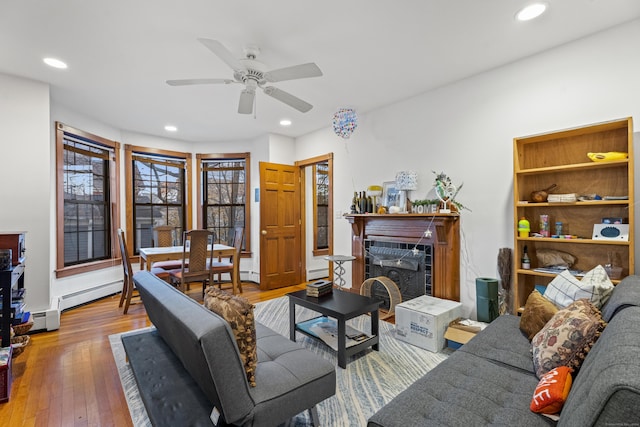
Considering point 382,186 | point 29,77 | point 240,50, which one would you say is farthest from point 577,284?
point 29,77

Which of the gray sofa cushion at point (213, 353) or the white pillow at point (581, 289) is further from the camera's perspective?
the white pillow at point (581, 289)

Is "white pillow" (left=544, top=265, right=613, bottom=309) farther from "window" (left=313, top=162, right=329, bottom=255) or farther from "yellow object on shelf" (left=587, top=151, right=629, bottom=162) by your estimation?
"window" (left=313, top=162, right=329, bottom=255)

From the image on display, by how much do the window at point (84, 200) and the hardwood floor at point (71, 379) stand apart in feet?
3.22

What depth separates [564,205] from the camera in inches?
103

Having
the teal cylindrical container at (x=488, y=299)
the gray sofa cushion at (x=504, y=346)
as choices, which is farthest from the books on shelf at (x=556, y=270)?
the gray sofa cushion at (x=504, y=346)

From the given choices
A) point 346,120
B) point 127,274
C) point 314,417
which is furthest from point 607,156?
point 127,274

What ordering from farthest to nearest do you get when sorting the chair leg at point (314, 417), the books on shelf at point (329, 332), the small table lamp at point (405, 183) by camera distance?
the small table lamp at point (405, 183) < the books on shelf at point (329, 332) < the chair leg at point (314, 417)

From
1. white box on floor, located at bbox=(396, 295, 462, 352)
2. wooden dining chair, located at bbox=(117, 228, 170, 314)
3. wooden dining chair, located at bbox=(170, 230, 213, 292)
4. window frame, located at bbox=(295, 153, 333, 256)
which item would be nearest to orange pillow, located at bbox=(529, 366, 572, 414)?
white box on floor, located at bbox=(396, 295, 462, 352)

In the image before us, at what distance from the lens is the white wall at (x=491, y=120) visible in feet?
8.38

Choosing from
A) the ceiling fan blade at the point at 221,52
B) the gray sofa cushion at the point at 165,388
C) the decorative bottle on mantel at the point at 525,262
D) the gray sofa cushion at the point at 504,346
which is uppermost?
the ceiling fan blade at the point at 221,52

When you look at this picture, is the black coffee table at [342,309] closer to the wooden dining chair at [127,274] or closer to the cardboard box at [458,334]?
the cardboard box at [458,334]

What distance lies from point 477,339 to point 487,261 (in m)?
1.40

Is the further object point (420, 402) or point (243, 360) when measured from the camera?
point (243, 360)

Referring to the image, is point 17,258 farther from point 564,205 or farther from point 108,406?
point 564,205
